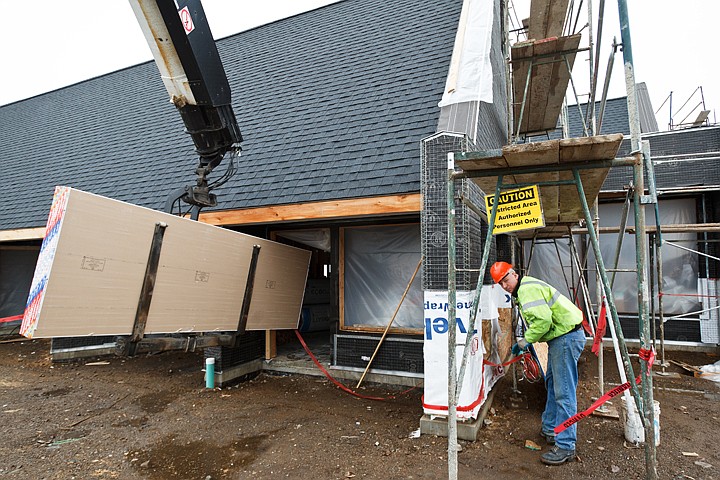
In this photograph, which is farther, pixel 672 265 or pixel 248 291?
pixel 672 265

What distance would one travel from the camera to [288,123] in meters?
7.98

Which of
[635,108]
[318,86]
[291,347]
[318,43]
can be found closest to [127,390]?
[291,347]

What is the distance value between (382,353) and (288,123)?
4.67 m

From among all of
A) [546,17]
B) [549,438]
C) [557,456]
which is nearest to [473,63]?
[546,17]

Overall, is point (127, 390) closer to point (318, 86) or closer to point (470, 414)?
point (470, 414)

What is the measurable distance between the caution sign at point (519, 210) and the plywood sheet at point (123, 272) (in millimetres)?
3070

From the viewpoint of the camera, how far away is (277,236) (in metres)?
7.37

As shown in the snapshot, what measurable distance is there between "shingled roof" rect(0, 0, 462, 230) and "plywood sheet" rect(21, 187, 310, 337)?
5.52 ft

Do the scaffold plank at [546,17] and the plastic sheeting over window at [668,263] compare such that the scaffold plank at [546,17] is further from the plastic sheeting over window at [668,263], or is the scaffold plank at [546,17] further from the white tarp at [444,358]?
the white tarp at [444,358]

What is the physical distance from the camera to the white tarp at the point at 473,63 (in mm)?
5652

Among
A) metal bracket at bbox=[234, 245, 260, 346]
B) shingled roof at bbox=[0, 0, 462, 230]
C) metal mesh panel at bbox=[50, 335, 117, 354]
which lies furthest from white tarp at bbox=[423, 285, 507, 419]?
metal mesh panel at bbox=[50, 335, 117, 354]

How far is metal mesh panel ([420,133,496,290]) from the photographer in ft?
15.4

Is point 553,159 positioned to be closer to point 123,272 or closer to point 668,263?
point 123,272

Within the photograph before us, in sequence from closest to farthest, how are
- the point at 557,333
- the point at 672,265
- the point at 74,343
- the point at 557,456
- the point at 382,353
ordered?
the point at 557,456 < the point at 557,333 < the point at 382,353 < the point at 74,343 < the point at 672,265
